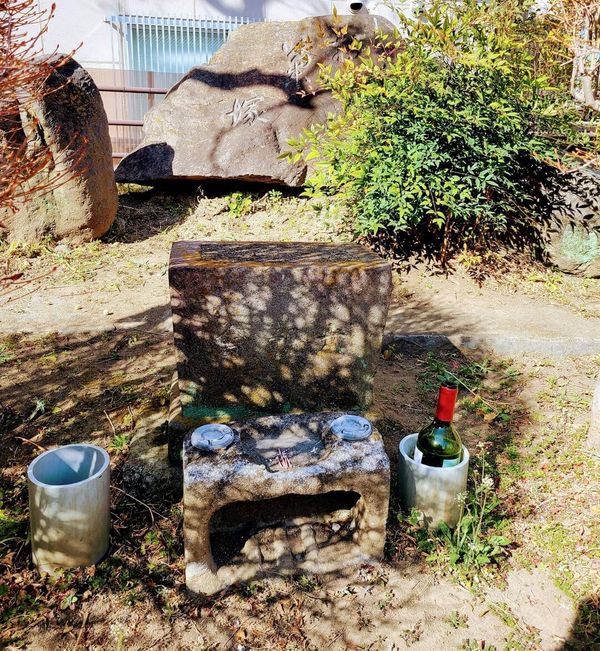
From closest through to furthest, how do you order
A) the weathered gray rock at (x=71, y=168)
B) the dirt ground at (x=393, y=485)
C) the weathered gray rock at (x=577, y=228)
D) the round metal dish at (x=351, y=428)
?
the dirt ground at (x=393, y=485)
the round metal dish at (x=351, y=428)
the weathered gray rock at (x=577, y=228)
the weathered gray rock at (x=71, y=168)

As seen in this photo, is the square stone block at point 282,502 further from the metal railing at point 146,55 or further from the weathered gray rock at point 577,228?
the metal railing at point 146,55

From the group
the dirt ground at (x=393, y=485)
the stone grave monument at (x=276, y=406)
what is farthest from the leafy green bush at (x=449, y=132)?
the stone grave monument at (x=276, y=406)

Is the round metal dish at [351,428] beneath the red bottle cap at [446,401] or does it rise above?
beneath

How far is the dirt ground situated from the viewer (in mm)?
2299

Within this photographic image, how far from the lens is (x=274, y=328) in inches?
117

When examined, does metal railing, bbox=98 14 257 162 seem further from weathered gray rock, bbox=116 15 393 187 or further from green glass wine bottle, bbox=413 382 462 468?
green glass wine bottle, bbox=413 382 462 468

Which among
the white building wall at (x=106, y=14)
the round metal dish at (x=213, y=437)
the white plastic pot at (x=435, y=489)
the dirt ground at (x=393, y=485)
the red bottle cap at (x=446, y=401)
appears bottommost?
the dirt ground at (x=393, y=485)

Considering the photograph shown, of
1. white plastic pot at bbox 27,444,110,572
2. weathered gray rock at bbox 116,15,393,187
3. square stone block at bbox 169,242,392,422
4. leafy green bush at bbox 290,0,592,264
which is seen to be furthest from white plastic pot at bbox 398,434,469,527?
weathered gray rock at bbox 116,15,393,187

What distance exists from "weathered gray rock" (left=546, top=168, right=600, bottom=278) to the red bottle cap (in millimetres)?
4481

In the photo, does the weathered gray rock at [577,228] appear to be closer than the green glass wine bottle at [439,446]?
No

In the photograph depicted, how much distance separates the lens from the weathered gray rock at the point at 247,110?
787 centimetres

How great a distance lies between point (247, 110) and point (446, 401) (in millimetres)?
6524

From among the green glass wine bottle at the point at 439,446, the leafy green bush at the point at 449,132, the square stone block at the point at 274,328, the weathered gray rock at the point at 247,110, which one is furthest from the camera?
the weathered gray rock at the point at 247,110

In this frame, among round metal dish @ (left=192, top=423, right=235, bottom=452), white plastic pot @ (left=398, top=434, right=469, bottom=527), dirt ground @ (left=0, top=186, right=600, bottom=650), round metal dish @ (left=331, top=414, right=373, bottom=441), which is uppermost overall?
round metal dish @ (left=192, top=423, right=235, bottom=452)
